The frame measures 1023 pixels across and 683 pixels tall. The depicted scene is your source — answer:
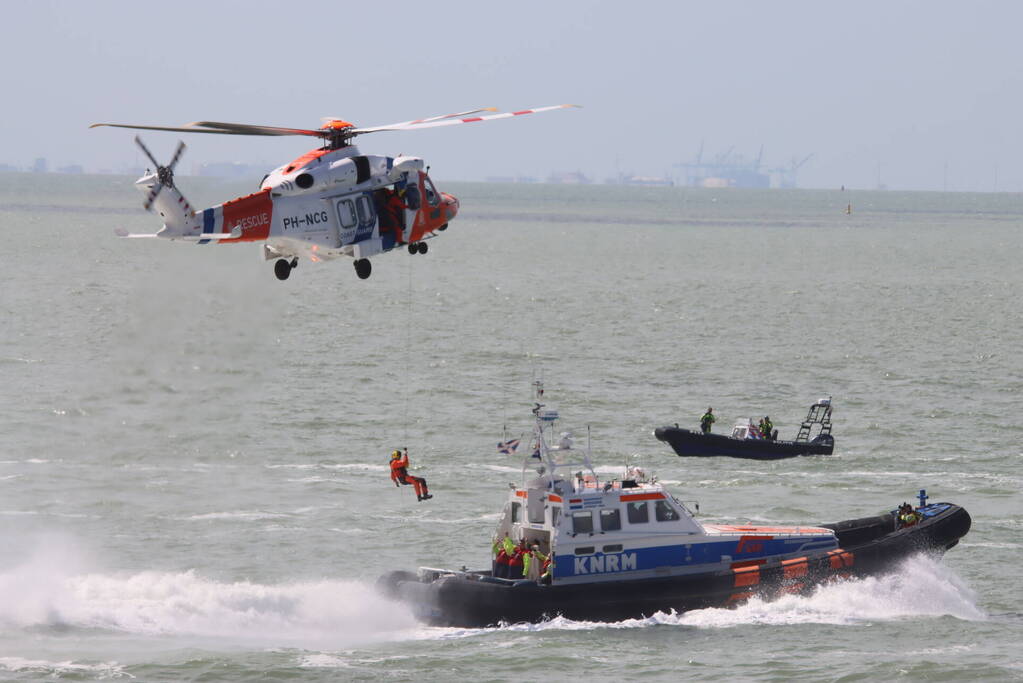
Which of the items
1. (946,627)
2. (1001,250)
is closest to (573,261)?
(1001,250)

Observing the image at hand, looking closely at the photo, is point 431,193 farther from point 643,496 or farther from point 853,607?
point 853,607

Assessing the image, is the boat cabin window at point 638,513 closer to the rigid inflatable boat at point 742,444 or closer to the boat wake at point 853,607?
the boat wake at point 853,607

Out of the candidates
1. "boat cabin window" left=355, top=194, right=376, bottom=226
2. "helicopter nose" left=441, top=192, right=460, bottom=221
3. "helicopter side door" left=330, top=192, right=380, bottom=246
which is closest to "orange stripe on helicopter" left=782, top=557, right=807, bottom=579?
"helicopter nose" left=441, top=192, right=460, bottom=221

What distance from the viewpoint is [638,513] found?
116 feet

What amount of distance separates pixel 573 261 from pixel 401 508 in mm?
106527

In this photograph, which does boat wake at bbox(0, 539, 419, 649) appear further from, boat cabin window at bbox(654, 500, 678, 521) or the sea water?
boat cabin window at bbox(654, 500, 678, 521)

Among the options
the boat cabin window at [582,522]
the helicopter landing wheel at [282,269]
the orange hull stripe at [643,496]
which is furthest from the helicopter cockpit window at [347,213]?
the orange hull stripe at [643,496]

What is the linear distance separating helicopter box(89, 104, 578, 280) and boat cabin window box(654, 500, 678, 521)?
27.3 ft

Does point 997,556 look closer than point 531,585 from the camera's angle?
No

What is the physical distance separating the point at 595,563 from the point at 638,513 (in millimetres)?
1536

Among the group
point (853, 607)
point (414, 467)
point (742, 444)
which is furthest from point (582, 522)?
point (742, 444)

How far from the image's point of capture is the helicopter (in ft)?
94.7

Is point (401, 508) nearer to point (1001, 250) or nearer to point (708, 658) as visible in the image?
→ point (708, 658)

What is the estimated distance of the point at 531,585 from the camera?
35156 millimetres
